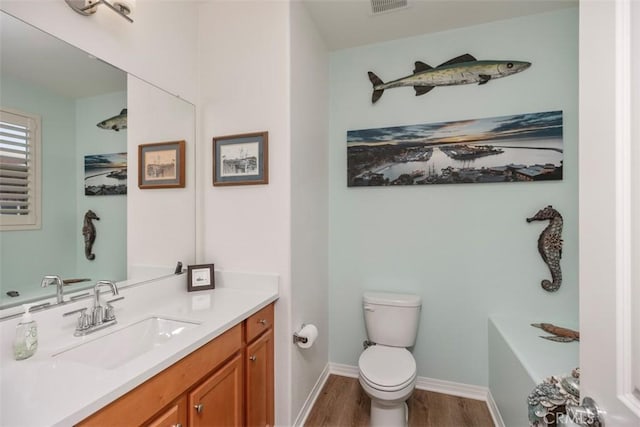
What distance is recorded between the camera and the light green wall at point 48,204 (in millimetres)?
1023

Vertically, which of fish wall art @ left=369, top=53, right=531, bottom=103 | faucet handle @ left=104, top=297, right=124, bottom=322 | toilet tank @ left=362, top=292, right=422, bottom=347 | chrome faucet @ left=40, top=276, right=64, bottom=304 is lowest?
toilet tank @ left=362, top=292, right=422, bottom=347

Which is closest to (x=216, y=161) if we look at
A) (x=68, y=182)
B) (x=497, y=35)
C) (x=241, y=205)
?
(x=241, y=205)

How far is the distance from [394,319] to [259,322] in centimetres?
101

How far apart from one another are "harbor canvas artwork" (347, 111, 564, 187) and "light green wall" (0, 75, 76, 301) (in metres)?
1.70

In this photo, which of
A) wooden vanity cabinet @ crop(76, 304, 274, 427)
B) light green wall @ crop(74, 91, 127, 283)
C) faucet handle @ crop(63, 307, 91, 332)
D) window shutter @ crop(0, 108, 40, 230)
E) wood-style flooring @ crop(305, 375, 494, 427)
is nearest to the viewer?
wooden vanity cabinet @ crop(76, 304, 274, 427)

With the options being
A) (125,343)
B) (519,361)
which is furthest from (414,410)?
(125,343)

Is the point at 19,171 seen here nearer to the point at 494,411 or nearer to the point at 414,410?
the point at 414,410

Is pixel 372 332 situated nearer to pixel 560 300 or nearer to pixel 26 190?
pixel 560 300

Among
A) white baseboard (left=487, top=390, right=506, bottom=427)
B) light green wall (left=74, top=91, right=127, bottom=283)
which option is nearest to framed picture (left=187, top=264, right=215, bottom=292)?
light green wall (left=74, top=91, right=127, bottom=283)

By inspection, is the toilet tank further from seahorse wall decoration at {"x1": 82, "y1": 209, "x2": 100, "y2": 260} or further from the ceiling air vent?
the ceiling air vent

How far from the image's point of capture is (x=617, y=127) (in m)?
0.52

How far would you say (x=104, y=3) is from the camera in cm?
121

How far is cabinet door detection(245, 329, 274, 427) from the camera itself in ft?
4.58

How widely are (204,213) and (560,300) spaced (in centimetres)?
241
